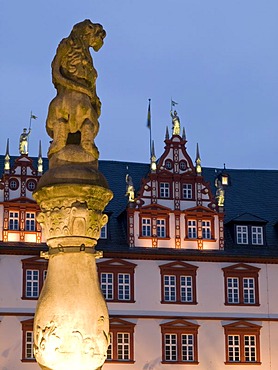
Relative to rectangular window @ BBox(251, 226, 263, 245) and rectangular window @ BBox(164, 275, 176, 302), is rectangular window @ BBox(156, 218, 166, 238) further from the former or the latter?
rectangular window @ BBox(251, 226, 263, 245)

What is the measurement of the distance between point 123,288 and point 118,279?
0.47 m

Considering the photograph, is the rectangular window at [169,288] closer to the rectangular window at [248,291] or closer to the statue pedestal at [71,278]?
the rectangular window at [248,291]

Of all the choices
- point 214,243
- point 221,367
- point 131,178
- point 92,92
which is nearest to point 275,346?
point 221,367

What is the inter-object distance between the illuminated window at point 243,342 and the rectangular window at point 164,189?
6552mm

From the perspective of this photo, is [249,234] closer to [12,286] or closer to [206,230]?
[206,230]

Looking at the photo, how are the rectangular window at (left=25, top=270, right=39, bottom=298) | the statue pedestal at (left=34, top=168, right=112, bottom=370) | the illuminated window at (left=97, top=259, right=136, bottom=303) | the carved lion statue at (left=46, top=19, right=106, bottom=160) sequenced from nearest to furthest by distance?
the statue pedestal at (left=34, top=168, right=112, bottom=370), the carved lion statue at (left=46, top=19, right=106, bottom=160), the rectangular window at (left=25, top=270, right=39, bottom=298), the illuminated window at (left=97, top=259, right=136, bottom=303)

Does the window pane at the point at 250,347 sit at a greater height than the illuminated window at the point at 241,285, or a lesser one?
lesser

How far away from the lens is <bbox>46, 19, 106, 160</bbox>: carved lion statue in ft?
34.7

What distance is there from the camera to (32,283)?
3928cm

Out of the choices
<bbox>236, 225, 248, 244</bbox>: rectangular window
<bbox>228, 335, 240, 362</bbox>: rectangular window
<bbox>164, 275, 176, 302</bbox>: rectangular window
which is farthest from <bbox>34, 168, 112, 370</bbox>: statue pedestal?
<bbox>236, 225, 248, 244</bbox>: rectangular window

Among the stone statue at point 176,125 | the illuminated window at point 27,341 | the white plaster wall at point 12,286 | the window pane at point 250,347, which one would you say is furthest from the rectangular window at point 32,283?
the window pane at point 250,347

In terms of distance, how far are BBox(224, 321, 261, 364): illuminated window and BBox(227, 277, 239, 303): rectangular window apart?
110 centimetres

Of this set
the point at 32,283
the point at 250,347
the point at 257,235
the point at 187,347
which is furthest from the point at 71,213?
the point at 257,235

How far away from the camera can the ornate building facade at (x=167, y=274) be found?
129 feet
